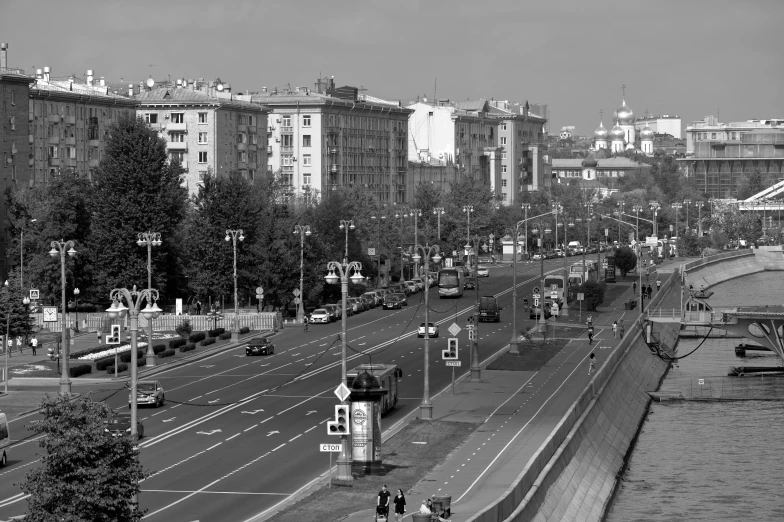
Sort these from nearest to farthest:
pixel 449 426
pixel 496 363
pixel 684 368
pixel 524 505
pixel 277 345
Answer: pixel 524 505 < pixel 449 426 < pixel 496 363 < pixel 277 345 < pixel 684 368

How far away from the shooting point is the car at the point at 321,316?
118963mm

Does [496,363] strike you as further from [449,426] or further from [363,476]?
[363,476]

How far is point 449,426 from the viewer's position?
68.1 metres

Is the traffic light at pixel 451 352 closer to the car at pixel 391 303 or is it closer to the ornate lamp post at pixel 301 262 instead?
the ornate lamp post at pixel 301 262

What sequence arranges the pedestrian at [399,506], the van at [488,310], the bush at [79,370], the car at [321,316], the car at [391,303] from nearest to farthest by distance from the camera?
the pedestrian at [399,506]
the bush at [79,370]
the car at [321,316]
the van at [488,310]
the car at [391,303]

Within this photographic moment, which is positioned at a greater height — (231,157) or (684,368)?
(231,157)

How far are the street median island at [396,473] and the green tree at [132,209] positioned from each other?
57.3m

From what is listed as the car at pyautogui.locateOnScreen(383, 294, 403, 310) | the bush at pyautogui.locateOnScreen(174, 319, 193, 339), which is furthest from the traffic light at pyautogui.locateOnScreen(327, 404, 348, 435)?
the car at pyautogui.locateOnScreen(383, 294, 403, 310)

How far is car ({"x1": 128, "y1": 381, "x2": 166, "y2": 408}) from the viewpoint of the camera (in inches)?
2889

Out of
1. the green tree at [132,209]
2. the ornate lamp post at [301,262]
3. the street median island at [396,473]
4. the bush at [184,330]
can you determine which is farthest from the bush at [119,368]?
the ornate lamp post at [301,262]

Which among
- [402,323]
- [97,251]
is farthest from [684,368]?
[97,251]

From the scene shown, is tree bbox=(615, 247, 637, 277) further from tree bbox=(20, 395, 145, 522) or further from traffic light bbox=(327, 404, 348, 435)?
tree bbox=(20, 395, 145, 522)

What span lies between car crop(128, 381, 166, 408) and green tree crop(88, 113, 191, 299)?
4767cm

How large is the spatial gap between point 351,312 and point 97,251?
21.3m
